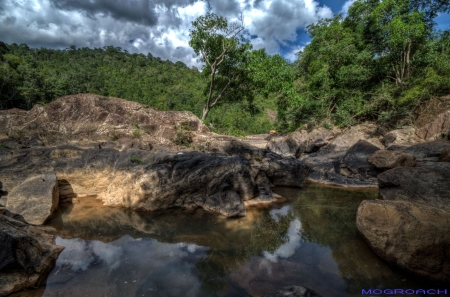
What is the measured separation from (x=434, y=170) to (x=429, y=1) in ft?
64.8

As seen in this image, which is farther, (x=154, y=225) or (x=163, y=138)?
(x=163, y=138)

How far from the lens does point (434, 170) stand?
19.4 feet

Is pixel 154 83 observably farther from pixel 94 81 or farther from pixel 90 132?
pixel 90 132

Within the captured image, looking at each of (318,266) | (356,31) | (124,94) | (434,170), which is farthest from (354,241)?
(124,94)

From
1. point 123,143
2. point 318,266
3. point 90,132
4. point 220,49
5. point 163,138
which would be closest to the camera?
point 318,266

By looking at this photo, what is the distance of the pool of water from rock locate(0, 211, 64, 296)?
168 mm

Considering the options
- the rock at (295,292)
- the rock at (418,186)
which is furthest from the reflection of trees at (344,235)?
the rock at (418,186)

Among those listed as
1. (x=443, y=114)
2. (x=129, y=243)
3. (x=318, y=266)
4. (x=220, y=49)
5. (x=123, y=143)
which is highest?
(x=220, y=49)

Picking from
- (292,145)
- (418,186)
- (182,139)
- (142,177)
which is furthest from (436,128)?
(142,177)

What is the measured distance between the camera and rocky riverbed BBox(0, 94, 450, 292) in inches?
167

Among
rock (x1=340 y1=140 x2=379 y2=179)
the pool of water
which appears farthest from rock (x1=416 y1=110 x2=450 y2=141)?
the pool of water

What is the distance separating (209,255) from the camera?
14.6 feet

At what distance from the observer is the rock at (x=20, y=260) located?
323 cm

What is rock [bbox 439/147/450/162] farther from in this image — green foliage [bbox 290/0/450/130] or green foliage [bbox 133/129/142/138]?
green foliage [bbox 133/129/142/138]
